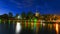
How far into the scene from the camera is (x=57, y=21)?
167 m

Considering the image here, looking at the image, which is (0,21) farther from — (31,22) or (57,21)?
(57,21)

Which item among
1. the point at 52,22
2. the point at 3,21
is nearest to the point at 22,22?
the point at 3,21

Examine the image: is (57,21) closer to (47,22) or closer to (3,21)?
(47,22)

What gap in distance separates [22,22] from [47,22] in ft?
87.5

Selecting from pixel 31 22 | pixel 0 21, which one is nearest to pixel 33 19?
pixel 31 22

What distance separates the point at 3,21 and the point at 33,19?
31.3 metres

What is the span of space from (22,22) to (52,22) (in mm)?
31704

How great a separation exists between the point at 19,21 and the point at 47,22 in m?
31.0

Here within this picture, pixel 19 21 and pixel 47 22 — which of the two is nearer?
pixel 47 22

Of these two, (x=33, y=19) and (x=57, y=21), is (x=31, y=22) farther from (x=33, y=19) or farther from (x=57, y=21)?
(x=57, y=21)

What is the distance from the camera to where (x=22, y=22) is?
180m

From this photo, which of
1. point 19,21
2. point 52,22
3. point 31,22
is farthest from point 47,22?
point 19,21

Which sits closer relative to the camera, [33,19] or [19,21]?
[33,19]

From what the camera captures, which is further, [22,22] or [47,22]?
[22,22]
